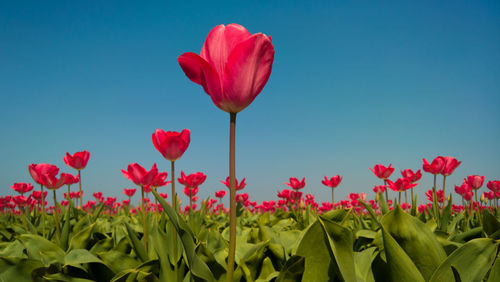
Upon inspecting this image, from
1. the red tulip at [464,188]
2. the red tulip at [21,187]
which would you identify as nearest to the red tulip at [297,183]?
the red tulip at [464,188]

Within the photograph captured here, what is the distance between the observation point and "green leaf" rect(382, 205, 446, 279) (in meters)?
0.98

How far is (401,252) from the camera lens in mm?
879

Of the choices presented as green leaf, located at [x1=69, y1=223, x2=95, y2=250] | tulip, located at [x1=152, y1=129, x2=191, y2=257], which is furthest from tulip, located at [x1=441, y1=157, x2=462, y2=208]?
green leaf, located at [x1=69, y1=223, x2=95, y2=250]

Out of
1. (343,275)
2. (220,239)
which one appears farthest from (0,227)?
(343,275)

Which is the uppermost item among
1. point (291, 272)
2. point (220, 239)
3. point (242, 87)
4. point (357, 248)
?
point (242, 87)

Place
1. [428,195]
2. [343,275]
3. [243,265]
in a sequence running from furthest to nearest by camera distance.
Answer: [428,195] → [243,265] → [343,275]

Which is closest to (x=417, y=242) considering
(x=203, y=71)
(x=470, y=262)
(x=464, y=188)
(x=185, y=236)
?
(x=470, y=262)

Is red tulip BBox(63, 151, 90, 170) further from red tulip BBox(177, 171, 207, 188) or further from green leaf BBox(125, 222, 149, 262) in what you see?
green leaf BBox(125, 222, 149, 262)

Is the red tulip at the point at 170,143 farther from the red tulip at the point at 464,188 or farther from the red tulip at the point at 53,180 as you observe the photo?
the red tulip at the point at 464,188

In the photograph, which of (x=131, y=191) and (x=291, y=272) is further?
(x=131, y=191)

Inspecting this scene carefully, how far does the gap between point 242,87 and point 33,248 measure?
163 centimetres

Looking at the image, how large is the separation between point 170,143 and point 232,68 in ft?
3.16

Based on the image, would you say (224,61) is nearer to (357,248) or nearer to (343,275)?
(343,275)

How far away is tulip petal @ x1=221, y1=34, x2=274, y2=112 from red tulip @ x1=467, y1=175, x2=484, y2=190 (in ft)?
15.5
